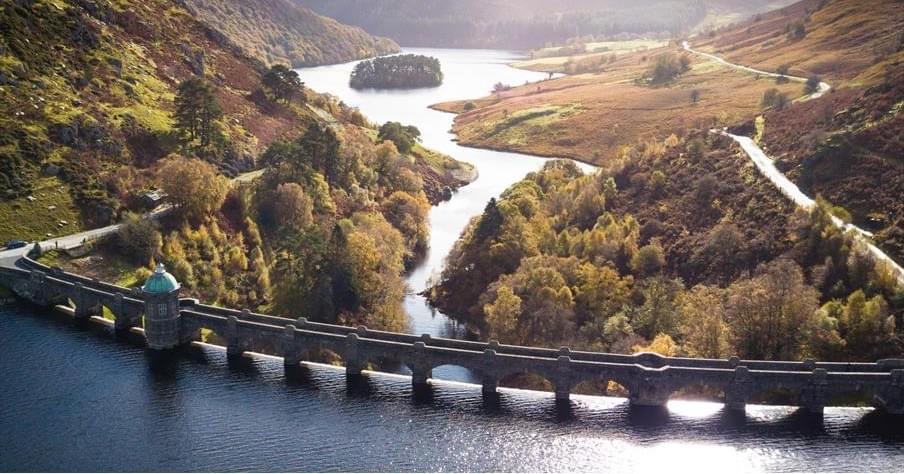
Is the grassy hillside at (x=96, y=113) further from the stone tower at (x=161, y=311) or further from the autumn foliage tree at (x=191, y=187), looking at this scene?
the stone tower at (x=161, y=311)

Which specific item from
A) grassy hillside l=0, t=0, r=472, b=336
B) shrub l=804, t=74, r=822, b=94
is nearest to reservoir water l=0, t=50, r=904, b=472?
grassy hillside l=0, t=0, r=472, b=336

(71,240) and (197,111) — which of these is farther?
(197,111)

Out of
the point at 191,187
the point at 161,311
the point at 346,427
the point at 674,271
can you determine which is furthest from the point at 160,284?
the point at 674,271

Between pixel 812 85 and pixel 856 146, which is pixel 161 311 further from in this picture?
pixel 812 85

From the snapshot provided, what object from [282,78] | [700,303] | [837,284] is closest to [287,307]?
A: [700,303]

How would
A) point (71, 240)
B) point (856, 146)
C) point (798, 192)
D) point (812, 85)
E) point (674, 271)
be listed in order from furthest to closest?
point (812, 85) → point (856, 146) → point (798, 192) → point (674, 271) → point (71, 240)

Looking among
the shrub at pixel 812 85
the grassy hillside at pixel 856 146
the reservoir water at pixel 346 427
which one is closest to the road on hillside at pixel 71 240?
the reservoir water at pixel 346 427
